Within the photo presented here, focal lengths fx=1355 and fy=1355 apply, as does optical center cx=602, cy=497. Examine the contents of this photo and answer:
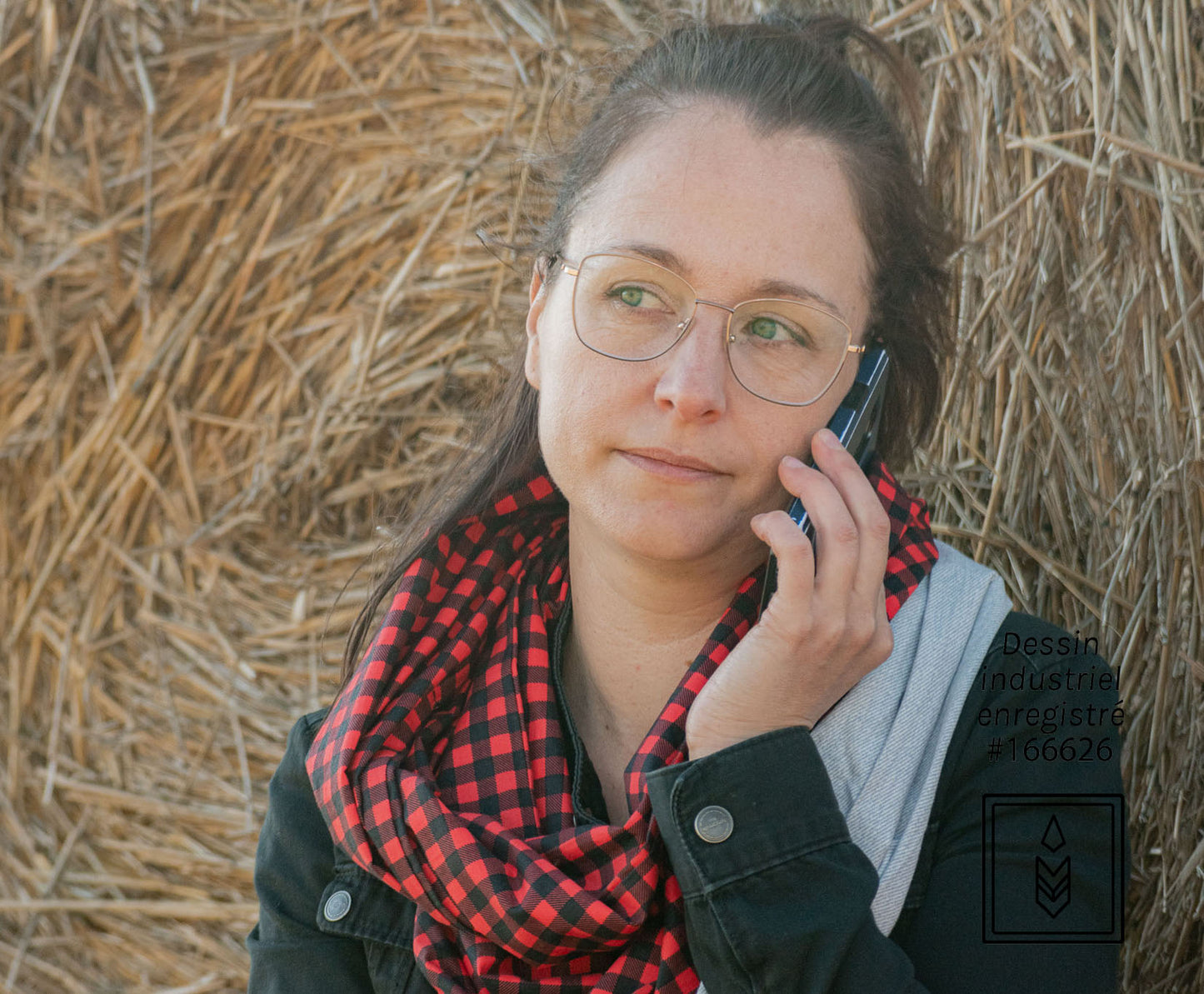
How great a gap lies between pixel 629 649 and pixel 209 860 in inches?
43.2

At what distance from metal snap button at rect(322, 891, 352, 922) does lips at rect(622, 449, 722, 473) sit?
0.59 metres

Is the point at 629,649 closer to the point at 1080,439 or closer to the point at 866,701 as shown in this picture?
the point at 866,701

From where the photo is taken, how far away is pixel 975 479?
2029 mm

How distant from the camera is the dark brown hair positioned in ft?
4.84

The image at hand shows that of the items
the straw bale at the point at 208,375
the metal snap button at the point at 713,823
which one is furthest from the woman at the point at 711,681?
the straw bale at the point at 208,375

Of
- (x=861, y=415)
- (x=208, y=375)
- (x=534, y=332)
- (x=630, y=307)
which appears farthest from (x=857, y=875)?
(x=208, y=375)

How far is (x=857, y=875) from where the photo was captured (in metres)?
1.25

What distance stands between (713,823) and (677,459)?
356 millimetres

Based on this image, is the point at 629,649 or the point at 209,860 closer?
the point at 629,649

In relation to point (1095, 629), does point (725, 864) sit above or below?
below

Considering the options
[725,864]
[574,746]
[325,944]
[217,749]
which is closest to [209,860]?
[217,749]

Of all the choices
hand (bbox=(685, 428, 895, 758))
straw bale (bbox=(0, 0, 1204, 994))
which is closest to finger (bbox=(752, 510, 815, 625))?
hand (bbox=(685, 428, 895, 758))

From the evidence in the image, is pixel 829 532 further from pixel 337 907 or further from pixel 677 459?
pixel 337 907

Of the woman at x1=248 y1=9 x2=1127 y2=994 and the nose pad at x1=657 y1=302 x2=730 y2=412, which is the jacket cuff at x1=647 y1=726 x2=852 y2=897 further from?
the nose pad at x1=657 y1=302 x2=730 y2=412
